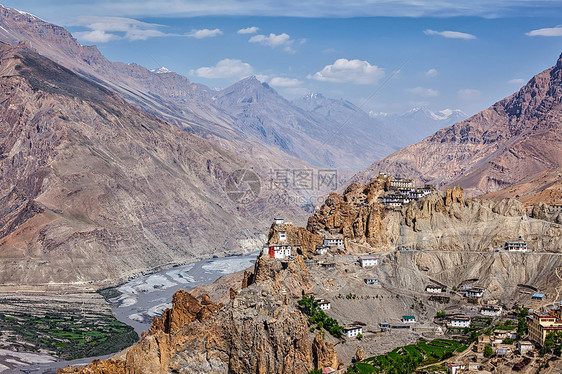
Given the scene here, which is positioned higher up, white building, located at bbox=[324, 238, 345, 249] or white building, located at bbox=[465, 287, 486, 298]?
white building, located at bbox=[324, 238, 345, 249]

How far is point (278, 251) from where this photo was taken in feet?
378

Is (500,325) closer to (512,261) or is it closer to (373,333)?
(373,333)

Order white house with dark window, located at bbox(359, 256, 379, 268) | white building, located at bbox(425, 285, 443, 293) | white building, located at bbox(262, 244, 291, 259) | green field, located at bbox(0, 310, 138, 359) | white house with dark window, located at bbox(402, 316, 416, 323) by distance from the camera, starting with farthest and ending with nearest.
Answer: green field, located at bbox(0, 310, 138, 359) → white house with dark window, located at bbox(359, 256, 379, 268) → white building, located at bbox(425, 285, 443, 293) → white building, located at bbox(262, 244, 291, 259) → white house with dark window, located at bbox(402, 316, 416, 323)

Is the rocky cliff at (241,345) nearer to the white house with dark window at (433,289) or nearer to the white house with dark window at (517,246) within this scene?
the white house with dark window at (433,289)

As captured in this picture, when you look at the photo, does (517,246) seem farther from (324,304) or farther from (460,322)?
(324,304)

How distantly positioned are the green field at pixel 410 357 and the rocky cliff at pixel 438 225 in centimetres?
3165

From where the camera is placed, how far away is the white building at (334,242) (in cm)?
12364

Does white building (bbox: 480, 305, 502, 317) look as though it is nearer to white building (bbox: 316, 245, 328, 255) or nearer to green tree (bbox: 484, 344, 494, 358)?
green tree (bbox: 484, 344, 494, 358)

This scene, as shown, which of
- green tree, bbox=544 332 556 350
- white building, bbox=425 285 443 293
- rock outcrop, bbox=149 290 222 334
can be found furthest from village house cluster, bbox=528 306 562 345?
rock outcrop, bbox=149 290 222 334

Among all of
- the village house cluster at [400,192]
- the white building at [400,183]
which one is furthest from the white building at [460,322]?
the white building at [400,183]

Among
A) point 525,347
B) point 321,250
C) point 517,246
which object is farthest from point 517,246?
point 525,347

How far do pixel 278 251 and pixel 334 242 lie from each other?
1252cm

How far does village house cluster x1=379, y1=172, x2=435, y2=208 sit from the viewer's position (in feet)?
454

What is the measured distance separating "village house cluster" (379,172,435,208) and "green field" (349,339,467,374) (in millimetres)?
44562
